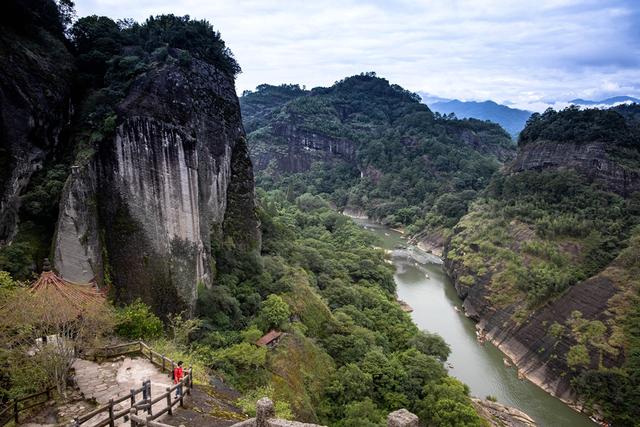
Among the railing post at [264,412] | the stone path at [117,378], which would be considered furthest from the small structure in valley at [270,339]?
the railing post at [264,412]

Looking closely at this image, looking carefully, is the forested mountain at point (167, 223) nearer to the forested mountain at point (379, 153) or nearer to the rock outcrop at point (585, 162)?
the rock outcrop at point (585, 162)

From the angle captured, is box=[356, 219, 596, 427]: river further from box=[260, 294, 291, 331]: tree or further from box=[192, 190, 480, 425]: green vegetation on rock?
box=[260, 294, 291, 331]: tree

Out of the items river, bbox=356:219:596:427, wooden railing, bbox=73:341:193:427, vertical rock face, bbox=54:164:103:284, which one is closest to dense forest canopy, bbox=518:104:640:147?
river, bbox=356:219:596:427

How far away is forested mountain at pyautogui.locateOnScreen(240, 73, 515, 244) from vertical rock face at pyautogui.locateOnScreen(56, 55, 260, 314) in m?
53.2

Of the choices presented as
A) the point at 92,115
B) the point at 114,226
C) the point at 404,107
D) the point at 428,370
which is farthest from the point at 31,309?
the point at 404,107

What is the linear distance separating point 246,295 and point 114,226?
9.39 metres

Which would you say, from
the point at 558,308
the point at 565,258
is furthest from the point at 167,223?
the point at 565,258

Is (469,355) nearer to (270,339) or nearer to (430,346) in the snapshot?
(430,346)

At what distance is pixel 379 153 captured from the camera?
104000 mm

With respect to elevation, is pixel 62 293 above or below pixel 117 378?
above

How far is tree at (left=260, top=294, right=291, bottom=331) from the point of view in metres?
26.2

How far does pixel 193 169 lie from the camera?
25047 mm

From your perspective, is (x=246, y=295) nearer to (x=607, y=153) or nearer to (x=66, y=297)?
(x=66, y=297)

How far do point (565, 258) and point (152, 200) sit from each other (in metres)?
37.6
